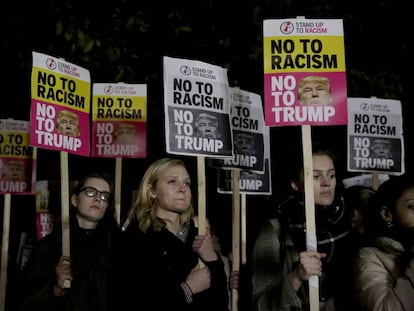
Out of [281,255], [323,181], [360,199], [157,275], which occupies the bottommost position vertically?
[157,275]

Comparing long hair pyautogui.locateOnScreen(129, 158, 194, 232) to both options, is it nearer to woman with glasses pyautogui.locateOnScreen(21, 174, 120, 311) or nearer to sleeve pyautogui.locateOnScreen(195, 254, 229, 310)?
sleeve pyautogui.locateOnScreen(195, 254, 229, 310)

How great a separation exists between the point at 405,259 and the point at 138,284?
1.67 meters

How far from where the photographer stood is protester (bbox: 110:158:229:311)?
4.80 meters

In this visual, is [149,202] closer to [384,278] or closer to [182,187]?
[182,187]

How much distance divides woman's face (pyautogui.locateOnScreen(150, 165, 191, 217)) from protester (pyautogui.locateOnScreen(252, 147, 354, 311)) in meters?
0.58

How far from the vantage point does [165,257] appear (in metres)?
4.89

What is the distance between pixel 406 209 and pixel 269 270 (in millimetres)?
1021

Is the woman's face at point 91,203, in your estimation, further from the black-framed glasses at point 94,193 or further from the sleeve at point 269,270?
the sleeve at point 269,270

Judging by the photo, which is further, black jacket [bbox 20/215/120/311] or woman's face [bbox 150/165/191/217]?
black jacket [bbox 20/215/120/311]

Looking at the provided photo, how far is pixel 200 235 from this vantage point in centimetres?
514

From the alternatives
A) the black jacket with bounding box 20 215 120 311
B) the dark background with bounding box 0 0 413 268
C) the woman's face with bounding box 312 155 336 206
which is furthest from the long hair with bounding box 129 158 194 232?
the dark background with bounding box 0 0 413 268

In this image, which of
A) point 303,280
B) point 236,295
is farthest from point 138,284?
point 236,295

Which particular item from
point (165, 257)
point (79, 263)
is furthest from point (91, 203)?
point (165, 257)

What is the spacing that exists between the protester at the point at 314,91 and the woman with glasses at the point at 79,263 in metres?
2.07
